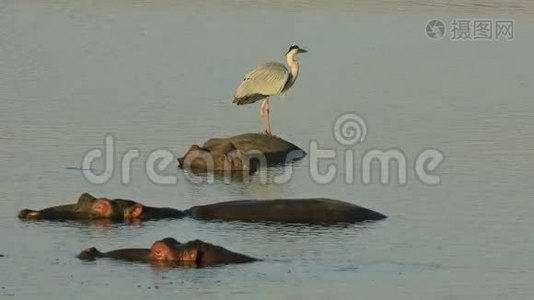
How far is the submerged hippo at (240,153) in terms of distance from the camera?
22.1 meters

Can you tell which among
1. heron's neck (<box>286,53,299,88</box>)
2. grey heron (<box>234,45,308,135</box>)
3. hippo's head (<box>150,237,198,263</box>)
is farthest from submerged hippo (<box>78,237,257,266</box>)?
heron's neck (<box>286,53,299,88</box>)

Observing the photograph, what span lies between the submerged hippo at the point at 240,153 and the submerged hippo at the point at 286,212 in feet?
10.5

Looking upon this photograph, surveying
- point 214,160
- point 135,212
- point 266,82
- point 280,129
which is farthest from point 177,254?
point 280,129

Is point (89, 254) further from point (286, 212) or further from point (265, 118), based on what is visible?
point (265, 118)

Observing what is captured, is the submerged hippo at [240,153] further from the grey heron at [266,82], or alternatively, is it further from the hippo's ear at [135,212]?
the hippo's ear at [135,212]

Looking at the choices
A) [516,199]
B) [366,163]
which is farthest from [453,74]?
[516,199]

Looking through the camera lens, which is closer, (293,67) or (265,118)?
(265,118)

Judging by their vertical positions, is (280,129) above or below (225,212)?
above

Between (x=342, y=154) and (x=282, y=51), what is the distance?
8.99 m

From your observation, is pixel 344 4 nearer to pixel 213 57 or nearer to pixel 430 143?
pixel 213 57

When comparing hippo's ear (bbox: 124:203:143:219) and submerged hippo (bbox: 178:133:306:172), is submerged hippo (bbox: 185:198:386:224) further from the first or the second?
submerged hippo (bbox: 178:133:306:172)

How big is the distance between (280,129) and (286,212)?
261 inches

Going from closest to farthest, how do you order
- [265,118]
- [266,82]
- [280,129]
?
[265,118], [266,82], [280,129]

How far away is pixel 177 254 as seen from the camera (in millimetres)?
16547
